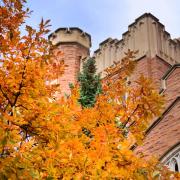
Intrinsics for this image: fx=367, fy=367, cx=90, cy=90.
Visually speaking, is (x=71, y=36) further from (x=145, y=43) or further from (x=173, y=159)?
(x=173, y=159)

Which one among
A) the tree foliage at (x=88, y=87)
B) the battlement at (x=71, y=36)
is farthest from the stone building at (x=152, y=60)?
the tree foliage at (x=88, y=87)

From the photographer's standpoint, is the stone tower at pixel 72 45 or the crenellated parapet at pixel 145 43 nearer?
the crenellated parapet at pixel 145 43

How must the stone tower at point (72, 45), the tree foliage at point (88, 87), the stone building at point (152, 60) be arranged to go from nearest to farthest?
the stone building at point (152, 60), the tree foliage at point (88, 87), the stone tower at point (72, 45)

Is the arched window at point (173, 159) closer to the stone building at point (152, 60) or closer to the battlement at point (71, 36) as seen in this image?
the stone building at point (152, 60)

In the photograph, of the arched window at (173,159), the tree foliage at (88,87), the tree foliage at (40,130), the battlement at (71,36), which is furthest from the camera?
the battlement at (71,36)

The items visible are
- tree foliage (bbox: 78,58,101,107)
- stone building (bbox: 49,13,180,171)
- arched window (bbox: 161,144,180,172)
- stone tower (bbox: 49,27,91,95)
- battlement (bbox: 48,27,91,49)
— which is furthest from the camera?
battlement (bbox: 48,27,91,49)

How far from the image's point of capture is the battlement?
18672 millimetres

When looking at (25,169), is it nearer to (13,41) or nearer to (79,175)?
(79,175)

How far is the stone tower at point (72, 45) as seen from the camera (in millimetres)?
17938

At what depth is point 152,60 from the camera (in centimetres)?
1512

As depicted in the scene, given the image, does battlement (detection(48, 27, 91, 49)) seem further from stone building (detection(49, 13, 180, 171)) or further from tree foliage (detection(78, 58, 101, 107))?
tree foliage (detection(78, 58, 101, 107))

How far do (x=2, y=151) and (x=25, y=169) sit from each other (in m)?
0.45

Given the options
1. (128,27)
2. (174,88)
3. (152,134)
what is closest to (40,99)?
(152,134)

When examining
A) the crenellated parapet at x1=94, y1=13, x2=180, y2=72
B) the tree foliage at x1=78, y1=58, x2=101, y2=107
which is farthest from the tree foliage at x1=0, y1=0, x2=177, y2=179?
the crenellated parapet at x1=94, y1=13, x2=180, y2=72
